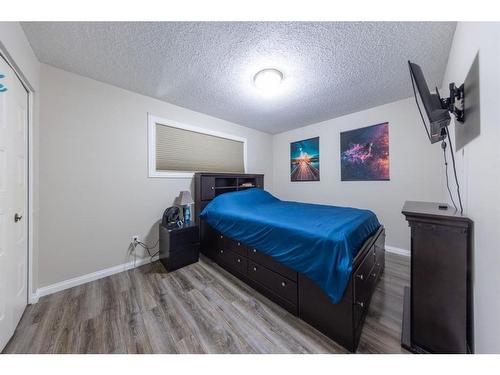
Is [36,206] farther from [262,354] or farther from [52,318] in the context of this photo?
[262,354]

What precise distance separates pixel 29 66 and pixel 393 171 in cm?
451

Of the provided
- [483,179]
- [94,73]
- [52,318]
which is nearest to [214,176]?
[94,73]

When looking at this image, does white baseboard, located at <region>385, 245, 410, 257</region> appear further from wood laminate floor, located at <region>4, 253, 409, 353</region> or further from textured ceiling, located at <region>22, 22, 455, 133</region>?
textured ceiling, located at <region>22, 22, 455, 133</region>

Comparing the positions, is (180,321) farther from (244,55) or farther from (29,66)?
(29,66)

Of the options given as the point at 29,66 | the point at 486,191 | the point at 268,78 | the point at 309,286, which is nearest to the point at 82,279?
the point at 29,66

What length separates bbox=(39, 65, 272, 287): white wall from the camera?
1.81 metres

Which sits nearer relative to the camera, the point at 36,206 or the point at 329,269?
the point at 329,269

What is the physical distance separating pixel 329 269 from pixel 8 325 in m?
A: 2.32

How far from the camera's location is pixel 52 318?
1.44m

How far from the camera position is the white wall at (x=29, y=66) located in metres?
1.20

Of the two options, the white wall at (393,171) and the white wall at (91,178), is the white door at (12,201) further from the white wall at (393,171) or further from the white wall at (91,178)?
the white wall at (393,171)

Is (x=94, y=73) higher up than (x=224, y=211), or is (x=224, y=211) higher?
(x=94, y=73)

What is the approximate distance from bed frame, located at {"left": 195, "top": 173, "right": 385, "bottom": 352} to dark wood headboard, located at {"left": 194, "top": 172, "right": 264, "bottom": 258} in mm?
323

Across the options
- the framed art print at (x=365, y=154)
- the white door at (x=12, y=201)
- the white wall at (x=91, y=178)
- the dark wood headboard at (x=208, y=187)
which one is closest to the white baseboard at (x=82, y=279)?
the white wall at (x=91, y=178)
